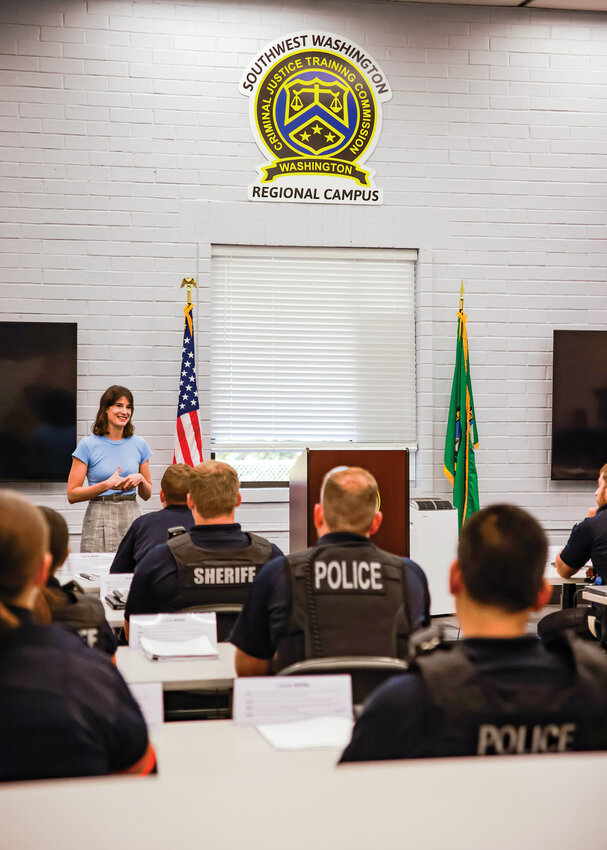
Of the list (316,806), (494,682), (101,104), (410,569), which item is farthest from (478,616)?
(101,104)

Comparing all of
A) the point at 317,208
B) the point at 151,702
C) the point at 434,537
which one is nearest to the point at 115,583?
the point at 151,702

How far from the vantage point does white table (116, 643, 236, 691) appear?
102 inches

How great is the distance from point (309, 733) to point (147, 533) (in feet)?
6.43

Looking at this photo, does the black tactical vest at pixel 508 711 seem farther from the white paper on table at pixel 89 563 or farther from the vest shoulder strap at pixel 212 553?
the white paper on table at pixel 89 563

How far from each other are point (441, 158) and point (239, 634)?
17.9 ft

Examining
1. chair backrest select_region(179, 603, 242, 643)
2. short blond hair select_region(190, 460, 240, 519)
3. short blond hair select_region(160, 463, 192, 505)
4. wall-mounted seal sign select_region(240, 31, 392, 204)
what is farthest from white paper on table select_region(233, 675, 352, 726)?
wall-mounted seal sign select_region(240, 31, 392, 204)

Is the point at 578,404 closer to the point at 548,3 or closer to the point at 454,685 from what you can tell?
the point at 548,3

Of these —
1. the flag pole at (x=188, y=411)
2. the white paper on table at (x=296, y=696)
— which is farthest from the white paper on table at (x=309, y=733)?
the flag pole at (x=188, y=411)

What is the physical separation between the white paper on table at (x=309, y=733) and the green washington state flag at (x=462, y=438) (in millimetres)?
4931

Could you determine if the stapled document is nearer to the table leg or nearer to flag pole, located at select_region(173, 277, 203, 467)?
the table leg

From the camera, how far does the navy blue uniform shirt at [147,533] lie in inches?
151

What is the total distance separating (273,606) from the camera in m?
2.56

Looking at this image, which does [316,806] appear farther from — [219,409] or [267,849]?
[219,409]

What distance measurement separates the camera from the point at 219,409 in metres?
7.05
